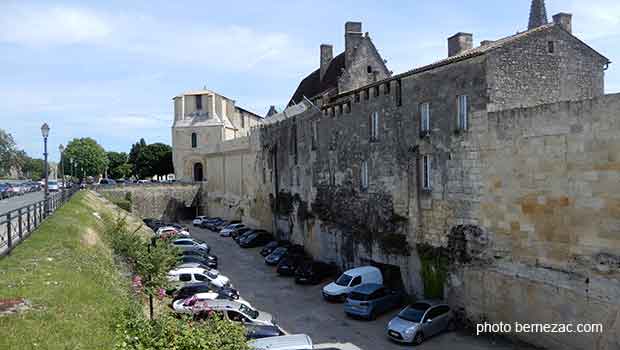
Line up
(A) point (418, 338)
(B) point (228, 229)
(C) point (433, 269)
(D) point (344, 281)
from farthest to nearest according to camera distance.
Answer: (B) point (228, 229) → (D) point (344, 281) → (C) point (433, 269) → (A) point (418, 338)

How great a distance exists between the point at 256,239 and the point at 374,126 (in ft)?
53.0

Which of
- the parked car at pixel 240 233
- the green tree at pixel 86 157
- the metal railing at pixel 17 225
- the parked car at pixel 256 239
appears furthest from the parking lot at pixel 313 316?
the green tree at pixel 86 157

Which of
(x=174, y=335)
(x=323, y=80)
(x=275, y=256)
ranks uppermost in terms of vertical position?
(x=323, y=80)

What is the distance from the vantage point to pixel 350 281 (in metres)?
22.2

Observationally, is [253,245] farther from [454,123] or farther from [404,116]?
[454,123]

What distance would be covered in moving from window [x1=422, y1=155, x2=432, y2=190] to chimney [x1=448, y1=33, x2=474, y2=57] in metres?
8.85

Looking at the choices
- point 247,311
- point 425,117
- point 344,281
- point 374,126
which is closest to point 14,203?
point 247,311

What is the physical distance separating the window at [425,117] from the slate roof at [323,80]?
13032mm

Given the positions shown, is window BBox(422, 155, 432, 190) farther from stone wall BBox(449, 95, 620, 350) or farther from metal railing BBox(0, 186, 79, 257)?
metal railing BBox(0, 186, 79, 257)

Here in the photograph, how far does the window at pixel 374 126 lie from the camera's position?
77.2 ft

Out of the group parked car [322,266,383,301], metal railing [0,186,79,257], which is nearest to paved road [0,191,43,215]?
metal railing [0,186,79,257]

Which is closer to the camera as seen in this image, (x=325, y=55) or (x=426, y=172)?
(x=426, y=172)

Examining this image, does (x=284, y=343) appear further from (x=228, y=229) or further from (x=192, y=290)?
(x=228, y=229)

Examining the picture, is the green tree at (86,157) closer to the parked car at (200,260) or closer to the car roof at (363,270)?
the parked car at (200,260)
